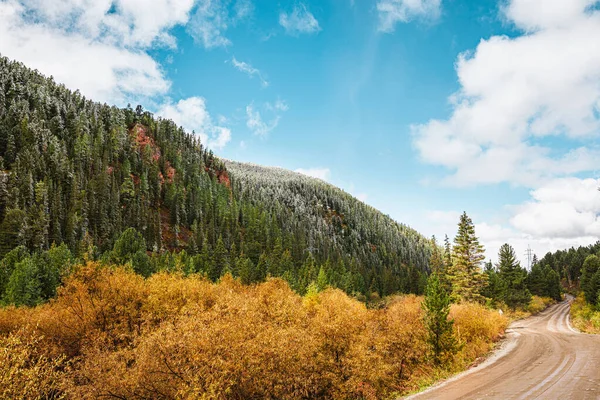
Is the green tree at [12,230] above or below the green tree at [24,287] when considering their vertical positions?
above

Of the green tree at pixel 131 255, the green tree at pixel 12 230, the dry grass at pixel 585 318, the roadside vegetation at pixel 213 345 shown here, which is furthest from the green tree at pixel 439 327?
the green tree at pixel 12 230

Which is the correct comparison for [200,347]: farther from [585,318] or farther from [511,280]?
[511,280]

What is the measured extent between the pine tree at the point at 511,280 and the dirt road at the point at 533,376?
53864 mm

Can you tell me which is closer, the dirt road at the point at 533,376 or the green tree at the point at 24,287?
the dirt road at the point at 533,376

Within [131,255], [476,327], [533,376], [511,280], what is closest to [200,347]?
[533,376]

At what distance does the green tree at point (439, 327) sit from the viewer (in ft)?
98.9

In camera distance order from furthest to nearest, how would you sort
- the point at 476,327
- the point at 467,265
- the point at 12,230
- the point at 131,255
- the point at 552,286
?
A: the point at 552,286, the point at 12,230, the point at 131,255, the point at 467,265, the point at 476,327

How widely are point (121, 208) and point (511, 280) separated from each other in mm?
131014

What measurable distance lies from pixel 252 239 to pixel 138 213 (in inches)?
1885

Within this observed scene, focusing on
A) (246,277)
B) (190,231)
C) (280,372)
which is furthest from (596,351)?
(190,231)

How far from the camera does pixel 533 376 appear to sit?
20344 mm

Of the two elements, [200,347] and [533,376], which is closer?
[533,376]

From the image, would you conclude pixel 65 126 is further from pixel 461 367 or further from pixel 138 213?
pixel 461 367

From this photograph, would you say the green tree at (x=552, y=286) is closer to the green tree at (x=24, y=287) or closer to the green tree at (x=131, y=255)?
the green tree at (x=131, y=255)
